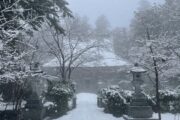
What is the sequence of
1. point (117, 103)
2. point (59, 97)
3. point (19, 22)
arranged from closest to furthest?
point (19, 22)
point (117, 103)
point (59, 97)

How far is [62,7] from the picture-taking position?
1490cm

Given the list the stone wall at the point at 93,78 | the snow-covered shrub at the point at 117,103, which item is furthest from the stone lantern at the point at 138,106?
the stone wall at the point at 93,78

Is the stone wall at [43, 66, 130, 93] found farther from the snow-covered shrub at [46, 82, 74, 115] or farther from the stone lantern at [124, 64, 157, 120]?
the stone lantern at [124, 64, 157, 120]

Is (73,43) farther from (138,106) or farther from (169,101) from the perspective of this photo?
(138,106)

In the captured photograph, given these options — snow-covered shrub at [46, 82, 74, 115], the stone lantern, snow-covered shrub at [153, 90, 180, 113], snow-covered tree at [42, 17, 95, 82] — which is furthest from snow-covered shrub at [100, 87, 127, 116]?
snow-covered tree at [42, 17, 95, 82]

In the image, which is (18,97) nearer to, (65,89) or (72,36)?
(65,89)

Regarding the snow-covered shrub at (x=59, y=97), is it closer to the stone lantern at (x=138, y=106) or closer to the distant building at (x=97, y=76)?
the stone lantern at (x=138, y=106)

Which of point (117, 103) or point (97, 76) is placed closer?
point (117, 103)

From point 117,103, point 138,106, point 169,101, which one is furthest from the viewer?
point 169,101

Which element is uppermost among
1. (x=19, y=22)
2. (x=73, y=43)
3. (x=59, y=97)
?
(x=73, y=43)

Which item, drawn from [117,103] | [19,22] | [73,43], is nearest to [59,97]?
[117,103]

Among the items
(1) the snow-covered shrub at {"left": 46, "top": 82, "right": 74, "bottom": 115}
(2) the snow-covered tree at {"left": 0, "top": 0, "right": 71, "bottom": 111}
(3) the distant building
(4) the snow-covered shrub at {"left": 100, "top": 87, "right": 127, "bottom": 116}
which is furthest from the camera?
(3) the distant building

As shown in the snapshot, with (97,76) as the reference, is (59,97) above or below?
below

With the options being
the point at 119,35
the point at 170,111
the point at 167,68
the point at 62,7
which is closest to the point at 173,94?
the point at 170,111
